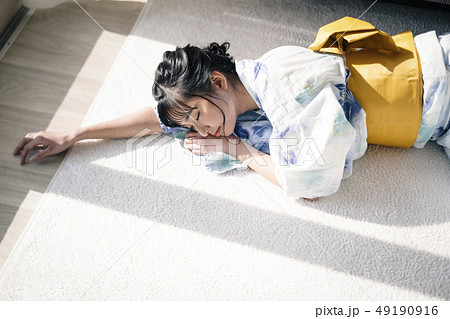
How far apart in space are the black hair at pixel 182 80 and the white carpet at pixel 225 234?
7.7 inches

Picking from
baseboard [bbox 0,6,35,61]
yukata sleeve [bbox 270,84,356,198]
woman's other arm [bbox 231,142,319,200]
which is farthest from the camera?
baseboard [bbox 0,6,35,61]

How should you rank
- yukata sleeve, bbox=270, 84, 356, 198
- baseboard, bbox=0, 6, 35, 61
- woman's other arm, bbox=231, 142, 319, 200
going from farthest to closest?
baseboard, bbox=0, 6, 35, 61
woman's other arm, bbox=231, 142, 319, 200
yukata sleeve, bbox=270, 84, 356, 198

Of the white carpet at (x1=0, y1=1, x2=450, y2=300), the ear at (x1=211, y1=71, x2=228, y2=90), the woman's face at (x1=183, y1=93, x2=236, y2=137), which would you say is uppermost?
the ear at (x1=211, y1=71, x2=228, y2=90)

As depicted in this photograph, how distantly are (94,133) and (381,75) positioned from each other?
72 cm

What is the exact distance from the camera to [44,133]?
1.14 metres

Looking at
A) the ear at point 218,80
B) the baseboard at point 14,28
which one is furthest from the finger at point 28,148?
the ear at point 218,80

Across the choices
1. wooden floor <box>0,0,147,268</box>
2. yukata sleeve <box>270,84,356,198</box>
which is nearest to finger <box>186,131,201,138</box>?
yukata sleeve <box>270,84,356,198</box>

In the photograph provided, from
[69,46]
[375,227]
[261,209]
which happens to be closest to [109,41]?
[69,46]

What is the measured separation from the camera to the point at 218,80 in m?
0.98

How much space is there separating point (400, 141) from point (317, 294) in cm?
42

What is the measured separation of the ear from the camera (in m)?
0.97

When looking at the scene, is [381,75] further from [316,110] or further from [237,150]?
[237,150]

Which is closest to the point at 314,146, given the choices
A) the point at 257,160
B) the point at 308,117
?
the point at 308,117

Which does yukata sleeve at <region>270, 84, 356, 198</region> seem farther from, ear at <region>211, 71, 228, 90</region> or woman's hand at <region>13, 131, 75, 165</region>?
woman's hand at <region>13, 131, 75, 165</region>
